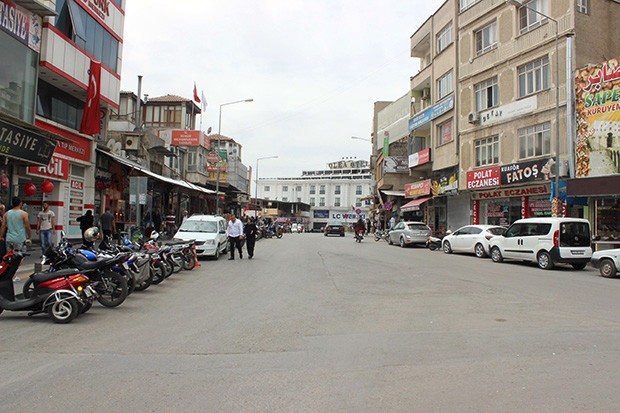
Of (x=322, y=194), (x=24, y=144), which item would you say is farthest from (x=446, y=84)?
(x=322, y=194)

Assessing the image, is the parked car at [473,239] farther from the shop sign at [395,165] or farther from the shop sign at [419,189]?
the shop sign at [395,165]

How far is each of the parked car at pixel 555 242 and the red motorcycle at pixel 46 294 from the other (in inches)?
573

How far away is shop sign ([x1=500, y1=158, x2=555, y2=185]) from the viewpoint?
847 inches

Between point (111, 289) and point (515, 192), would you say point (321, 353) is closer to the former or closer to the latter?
point (111, 289)

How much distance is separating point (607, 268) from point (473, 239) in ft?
24.1

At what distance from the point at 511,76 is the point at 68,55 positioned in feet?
69.5

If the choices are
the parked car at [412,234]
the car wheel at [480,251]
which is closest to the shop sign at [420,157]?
the parked car at [412,234]

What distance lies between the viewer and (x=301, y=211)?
105312 millimetres

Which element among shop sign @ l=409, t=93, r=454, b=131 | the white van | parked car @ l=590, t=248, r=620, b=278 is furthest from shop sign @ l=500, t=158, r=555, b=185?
the white van

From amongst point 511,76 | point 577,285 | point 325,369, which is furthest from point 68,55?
point 511,76

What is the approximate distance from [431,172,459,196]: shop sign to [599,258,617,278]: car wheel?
48.8ft

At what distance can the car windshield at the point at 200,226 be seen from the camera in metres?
18.0

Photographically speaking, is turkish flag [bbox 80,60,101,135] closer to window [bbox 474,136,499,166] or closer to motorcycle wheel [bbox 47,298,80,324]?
motorcycle wheel [bbox 47,298,80,324]

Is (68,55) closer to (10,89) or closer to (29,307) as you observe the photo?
(10,89)
